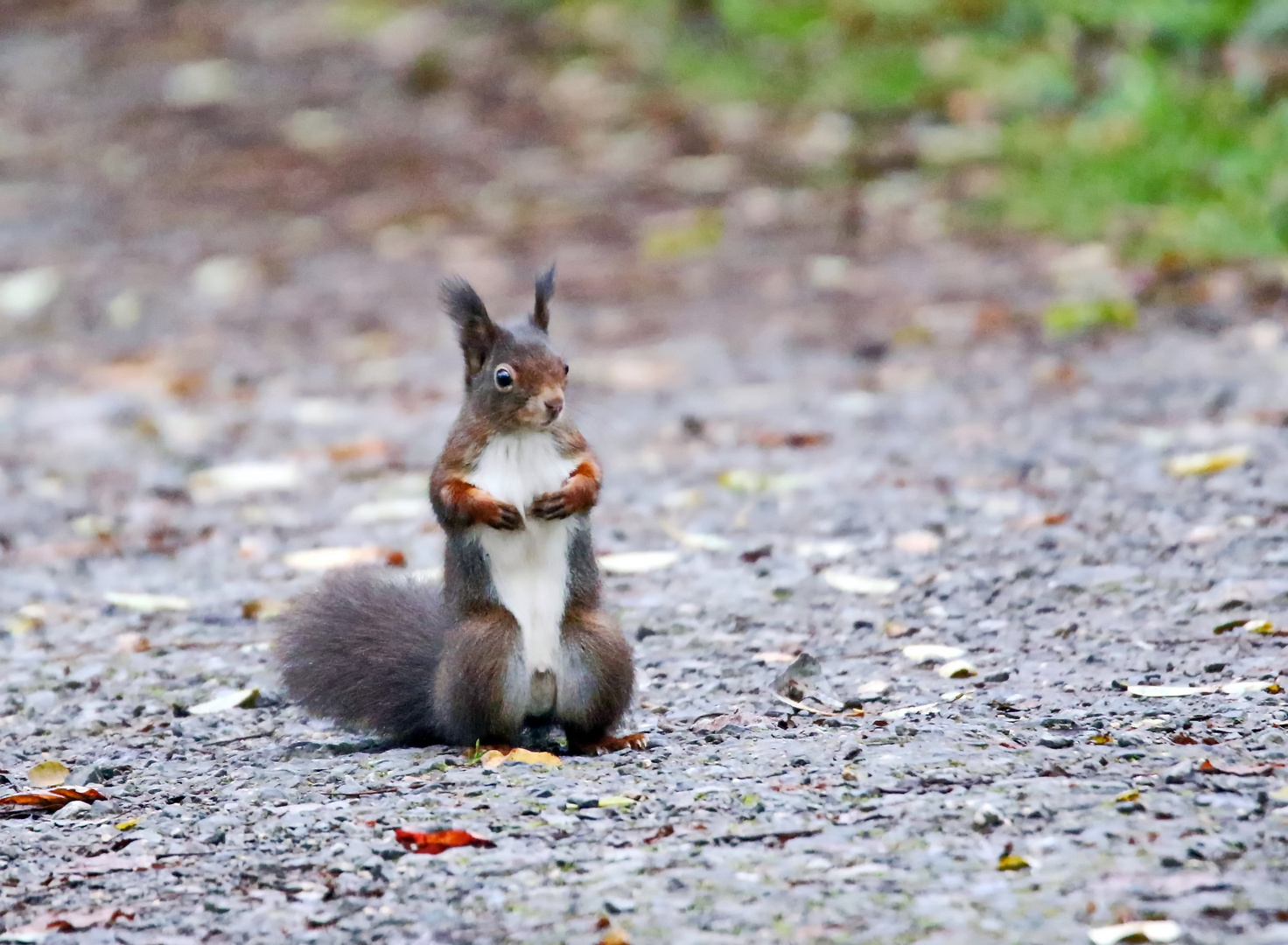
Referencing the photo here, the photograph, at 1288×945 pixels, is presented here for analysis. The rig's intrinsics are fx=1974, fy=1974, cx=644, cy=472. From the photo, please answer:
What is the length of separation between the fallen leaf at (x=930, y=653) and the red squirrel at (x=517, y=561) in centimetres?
73

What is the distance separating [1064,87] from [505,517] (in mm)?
6693

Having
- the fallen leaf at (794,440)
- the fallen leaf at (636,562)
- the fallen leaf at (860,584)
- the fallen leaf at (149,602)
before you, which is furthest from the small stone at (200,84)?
the fallen leaf at (860,584)

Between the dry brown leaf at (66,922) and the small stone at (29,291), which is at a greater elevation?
the small stone at (29,291)

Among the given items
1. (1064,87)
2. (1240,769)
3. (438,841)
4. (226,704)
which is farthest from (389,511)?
(1064,87)

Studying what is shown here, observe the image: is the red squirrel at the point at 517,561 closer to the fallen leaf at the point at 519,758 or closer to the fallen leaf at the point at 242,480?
the fallen leaf at the point at 519,758

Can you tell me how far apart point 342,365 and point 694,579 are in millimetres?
3376

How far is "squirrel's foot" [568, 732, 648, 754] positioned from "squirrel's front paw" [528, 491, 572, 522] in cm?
37

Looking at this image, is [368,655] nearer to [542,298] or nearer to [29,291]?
[542,298]

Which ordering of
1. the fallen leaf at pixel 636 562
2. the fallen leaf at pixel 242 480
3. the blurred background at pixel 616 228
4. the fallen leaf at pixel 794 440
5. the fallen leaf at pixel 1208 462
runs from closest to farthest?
the fallen leaf at pixel 636 562, the fallen leaf at pixel 1208 462, the fallen leaf at pixel 242 480, the fallen leaf at pixel 794 440, the blurred background at pixel 616 228

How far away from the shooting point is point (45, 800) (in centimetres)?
302

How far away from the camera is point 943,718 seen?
10.3 feet

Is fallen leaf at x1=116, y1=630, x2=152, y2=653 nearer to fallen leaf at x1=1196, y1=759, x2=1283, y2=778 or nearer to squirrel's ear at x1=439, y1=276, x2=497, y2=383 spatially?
squirrel's ear at x1=439, y1=276, x2=497, y2=383

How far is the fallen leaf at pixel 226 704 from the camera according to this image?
3598 millimetres

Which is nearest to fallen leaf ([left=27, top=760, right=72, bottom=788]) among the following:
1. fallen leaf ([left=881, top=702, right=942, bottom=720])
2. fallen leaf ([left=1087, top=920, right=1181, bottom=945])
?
fallen leaf ([left=881, top=702, right=942, bottom=720])
